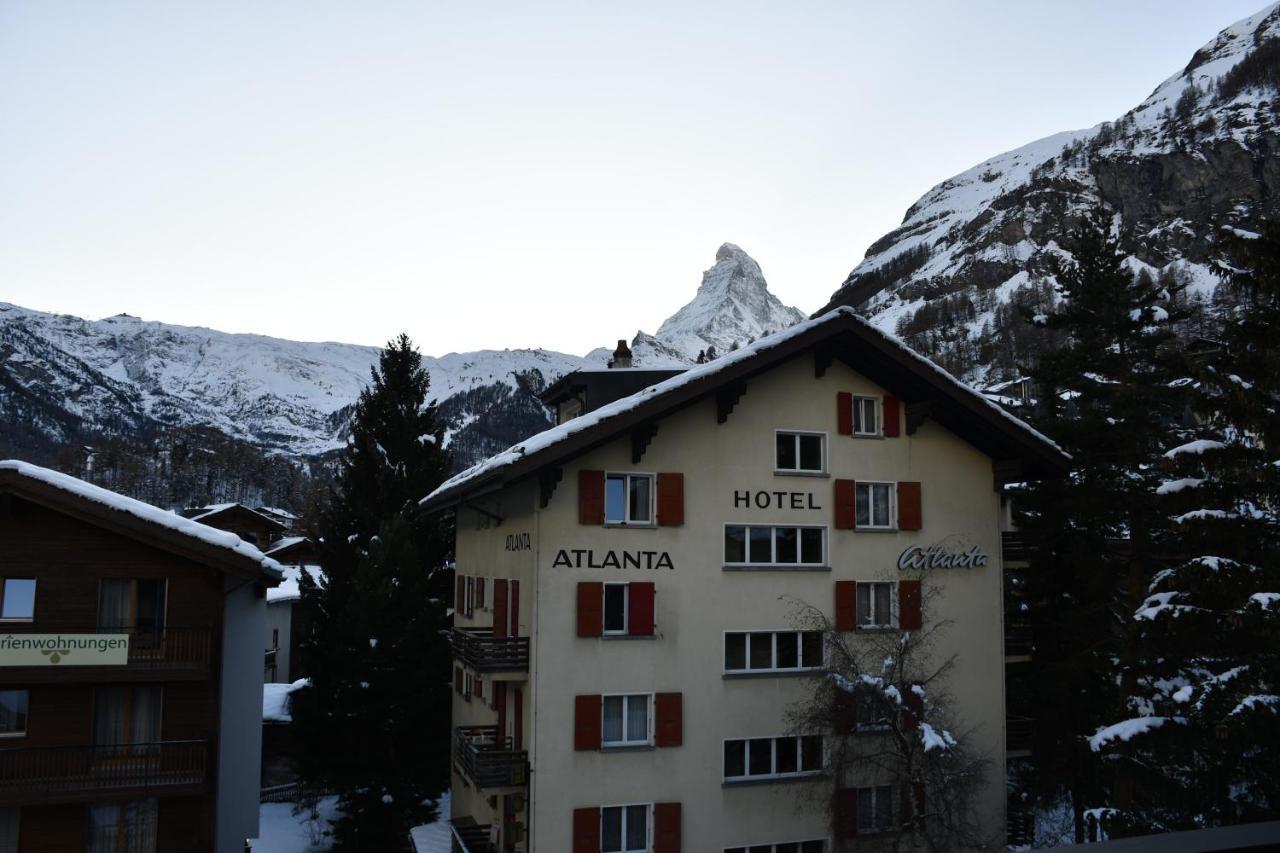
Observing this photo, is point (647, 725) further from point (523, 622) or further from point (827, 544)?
point (827, 544)

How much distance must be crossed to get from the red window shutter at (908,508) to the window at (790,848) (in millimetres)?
7893

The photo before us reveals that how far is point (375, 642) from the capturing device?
32.8 meters

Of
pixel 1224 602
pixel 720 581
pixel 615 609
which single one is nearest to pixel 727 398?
pixel 720 581

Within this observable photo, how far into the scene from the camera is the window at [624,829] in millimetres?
22609

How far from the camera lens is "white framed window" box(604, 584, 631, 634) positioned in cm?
2320

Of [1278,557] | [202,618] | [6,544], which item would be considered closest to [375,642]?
[202,618]

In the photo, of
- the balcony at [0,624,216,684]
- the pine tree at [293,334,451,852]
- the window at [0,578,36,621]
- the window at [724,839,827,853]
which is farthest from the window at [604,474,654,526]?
the window at [0,578,36,621]

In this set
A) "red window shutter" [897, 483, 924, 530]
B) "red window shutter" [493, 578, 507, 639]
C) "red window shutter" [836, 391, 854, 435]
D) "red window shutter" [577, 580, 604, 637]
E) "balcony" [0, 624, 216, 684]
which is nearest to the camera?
"balcony" [0, 624, 216, 684]

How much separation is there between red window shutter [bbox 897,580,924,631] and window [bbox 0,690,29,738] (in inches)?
801

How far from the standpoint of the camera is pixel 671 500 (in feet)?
78.4

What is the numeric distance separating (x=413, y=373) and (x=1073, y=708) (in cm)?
3244

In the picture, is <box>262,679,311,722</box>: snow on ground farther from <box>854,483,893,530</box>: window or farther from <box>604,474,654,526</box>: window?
<box>854,483,893,530</box>: window

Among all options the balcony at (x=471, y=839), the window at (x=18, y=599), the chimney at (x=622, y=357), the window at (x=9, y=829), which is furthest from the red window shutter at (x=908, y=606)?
the window at (x=9, y=829)

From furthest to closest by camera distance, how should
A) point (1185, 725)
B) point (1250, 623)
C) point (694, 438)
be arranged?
point (694, 438) < point (1185, 725) < point (1250, 623)
